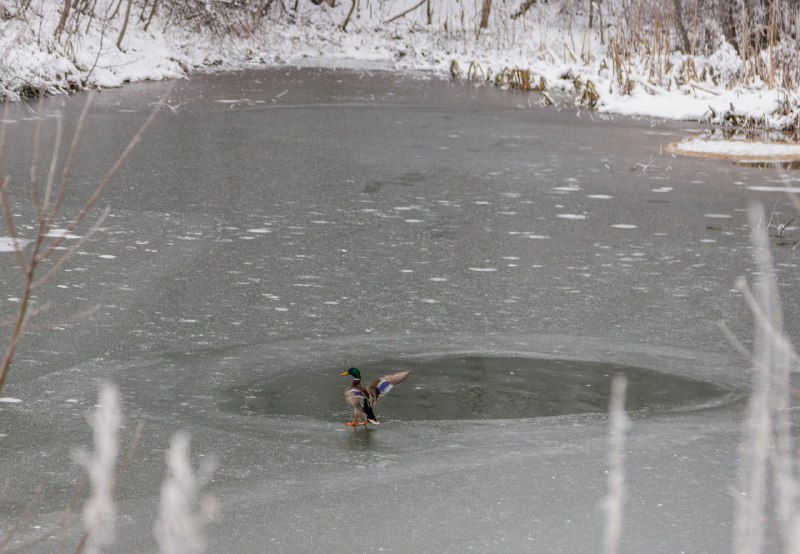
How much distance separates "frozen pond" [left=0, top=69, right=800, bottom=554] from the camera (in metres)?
3.81

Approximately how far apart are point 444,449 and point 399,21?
4091 cm

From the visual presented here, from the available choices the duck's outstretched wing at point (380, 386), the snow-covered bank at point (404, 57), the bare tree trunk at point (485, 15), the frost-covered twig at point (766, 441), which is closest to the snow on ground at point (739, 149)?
the snow-covered bank at point (404, 57)

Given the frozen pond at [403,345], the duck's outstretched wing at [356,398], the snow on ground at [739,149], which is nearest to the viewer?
the frozen pond at [403,345]

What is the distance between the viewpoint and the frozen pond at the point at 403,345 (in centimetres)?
381

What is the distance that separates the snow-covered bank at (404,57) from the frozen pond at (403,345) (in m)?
2.88

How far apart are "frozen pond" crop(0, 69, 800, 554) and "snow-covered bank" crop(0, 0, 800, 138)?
288cm

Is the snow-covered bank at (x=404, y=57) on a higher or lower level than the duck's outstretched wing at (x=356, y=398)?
higher

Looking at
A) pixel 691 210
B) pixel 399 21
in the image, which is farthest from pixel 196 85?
pixel 399 21

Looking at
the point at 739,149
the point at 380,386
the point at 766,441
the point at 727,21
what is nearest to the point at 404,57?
the point at 727,21

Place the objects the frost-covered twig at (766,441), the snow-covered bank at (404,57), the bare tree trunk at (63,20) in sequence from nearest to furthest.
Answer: the frost-covered twig at (766,441) < the snow-covered bank at (404,57) < the bare tree trunk at (63,20)

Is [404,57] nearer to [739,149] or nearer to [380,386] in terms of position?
[739,149]

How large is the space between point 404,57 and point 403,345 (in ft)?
96.5

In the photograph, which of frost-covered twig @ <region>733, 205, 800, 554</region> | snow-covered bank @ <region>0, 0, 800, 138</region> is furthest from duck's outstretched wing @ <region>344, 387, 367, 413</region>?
snow-covered bank @ <region>0, 0, 800, 138</region>

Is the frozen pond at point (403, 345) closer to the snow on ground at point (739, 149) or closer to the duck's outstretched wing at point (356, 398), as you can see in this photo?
the duck's outstretched wing at point (356, 398)
